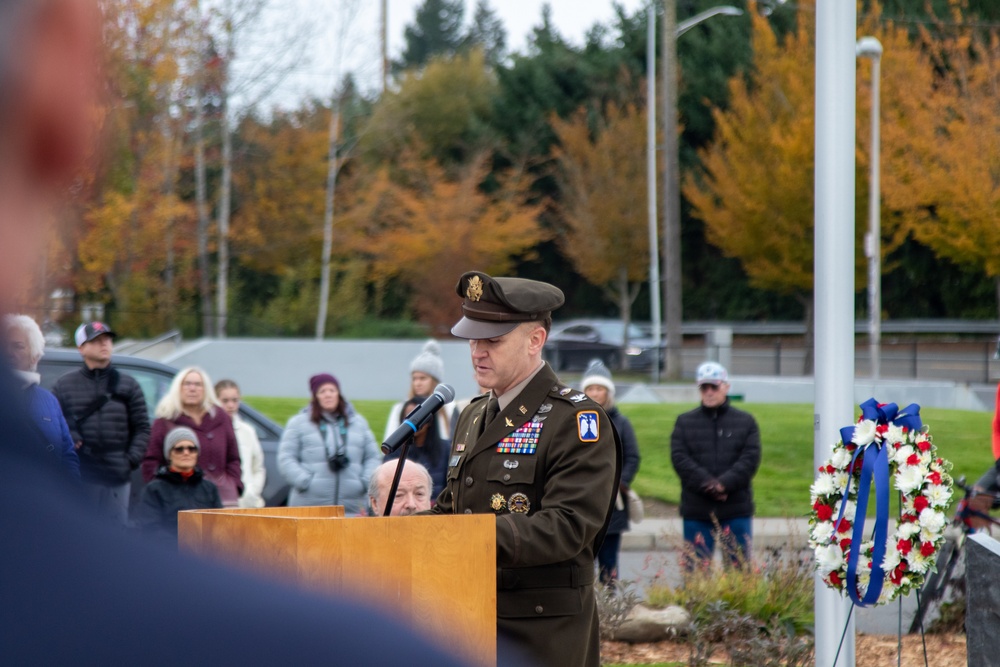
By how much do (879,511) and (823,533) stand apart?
0.38 meters

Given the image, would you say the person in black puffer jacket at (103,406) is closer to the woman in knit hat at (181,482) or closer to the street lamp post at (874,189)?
the woman in knit hat at (181,482)

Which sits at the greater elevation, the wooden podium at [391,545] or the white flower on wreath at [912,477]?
the wooden podium at [391,545]

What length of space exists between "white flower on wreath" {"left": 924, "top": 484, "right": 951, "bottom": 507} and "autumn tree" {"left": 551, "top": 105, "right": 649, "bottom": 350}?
29.6m

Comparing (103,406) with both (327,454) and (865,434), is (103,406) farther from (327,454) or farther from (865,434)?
(865,434)

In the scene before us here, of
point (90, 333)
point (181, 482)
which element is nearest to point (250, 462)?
point (90, 333)

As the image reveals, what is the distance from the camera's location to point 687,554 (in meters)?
8.15

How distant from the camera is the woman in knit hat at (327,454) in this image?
8625mm

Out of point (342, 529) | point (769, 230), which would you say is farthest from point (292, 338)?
point (342, 529)

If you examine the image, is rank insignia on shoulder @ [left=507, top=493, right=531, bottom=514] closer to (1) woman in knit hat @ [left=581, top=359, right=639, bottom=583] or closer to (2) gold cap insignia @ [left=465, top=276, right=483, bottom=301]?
(2) gold cap insignia @ [left=465, top=276, right=483, bottom=301]

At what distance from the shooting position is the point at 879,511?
498 cm

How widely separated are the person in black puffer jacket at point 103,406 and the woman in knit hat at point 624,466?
3.23m

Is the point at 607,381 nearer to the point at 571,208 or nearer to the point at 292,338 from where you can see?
the point at 292,338

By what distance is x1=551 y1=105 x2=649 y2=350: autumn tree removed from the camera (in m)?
34.5

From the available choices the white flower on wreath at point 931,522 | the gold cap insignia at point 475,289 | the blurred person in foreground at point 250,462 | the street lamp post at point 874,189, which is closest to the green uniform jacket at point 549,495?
the gold cap insignia at point 475,289
